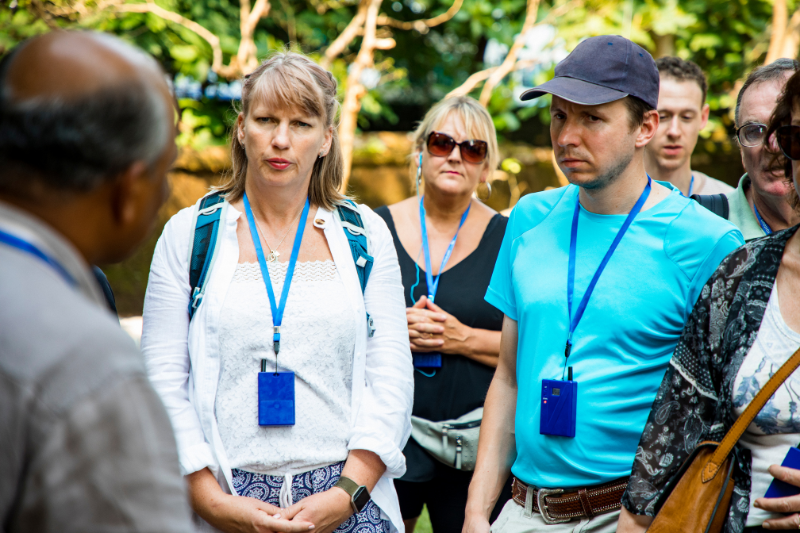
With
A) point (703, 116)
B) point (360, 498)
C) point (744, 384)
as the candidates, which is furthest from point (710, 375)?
point (703, 116)

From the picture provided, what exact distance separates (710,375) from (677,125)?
2.27 meters

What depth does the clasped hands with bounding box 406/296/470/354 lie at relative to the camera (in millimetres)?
2904

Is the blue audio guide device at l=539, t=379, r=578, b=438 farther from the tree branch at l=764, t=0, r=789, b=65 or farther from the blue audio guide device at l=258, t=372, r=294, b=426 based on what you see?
the tree branch at l=764, t=0, r=789, b=65

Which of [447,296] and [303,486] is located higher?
[447,296]

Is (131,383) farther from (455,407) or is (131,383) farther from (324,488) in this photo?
(455,407)

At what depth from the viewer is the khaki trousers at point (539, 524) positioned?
198 cm

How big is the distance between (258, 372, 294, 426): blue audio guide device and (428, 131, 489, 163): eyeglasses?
163 cm

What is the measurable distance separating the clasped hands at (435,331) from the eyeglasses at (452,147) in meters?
0.84

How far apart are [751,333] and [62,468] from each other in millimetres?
1438

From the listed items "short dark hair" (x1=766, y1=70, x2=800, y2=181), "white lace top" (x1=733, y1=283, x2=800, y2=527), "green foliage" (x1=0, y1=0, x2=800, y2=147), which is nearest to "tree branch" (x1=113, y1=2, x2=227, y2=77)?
"green foliage" (x1=0, y1=0, x2=800, y2=147)

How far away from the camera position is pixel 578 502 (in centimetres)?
201

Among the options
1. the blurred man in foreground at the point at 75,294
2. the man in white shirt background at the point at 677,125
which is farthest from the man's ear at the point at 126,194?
the man in white shirt background at the point at 677,125

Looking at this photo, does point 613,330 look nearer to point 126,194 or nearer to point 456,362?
point 456,362

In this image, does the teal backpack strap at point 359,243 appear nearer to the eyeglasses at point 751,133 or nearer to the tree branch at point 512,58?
the eyeglasses at point 751,133
